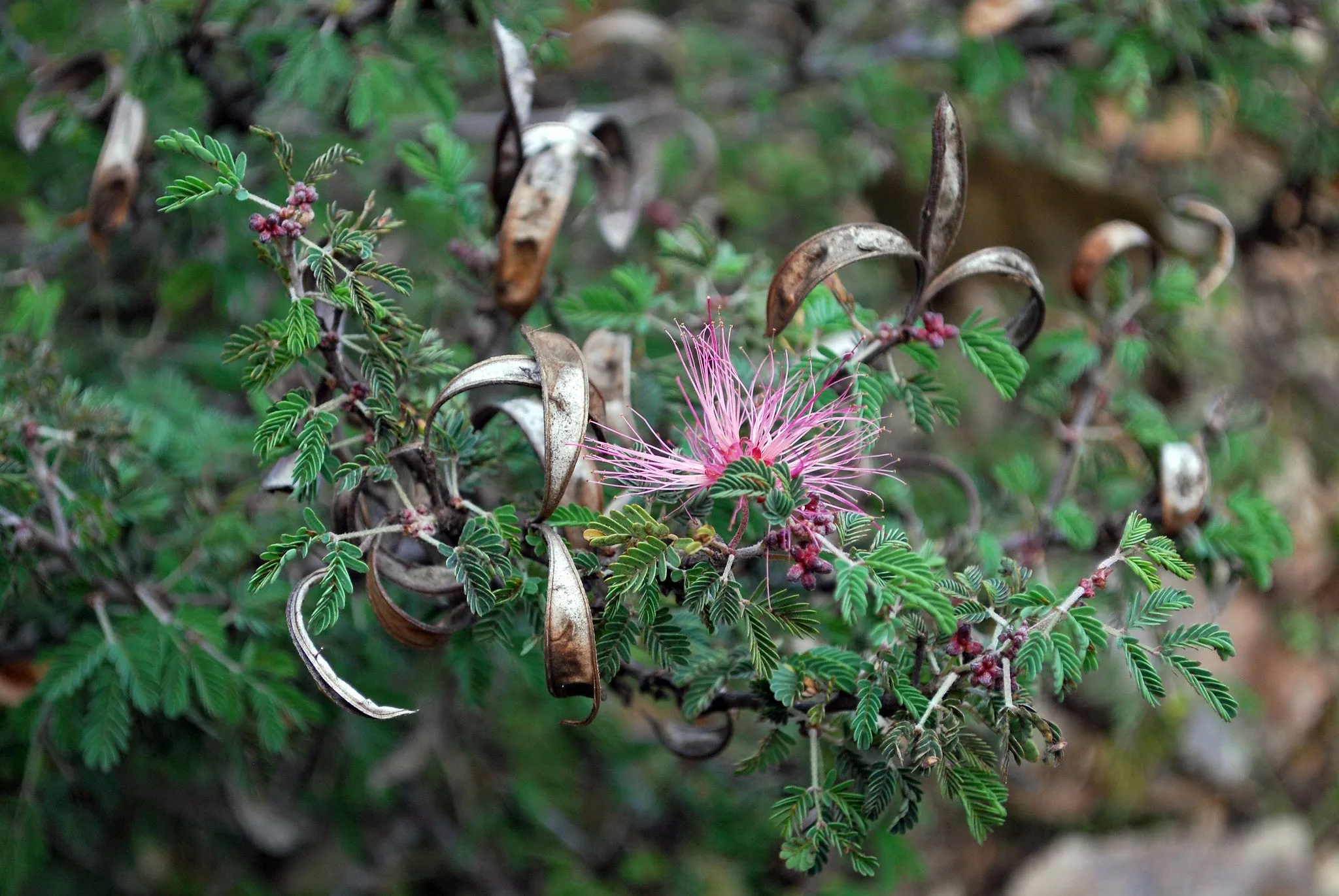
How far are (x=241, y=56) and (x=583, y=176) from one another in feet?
3.41

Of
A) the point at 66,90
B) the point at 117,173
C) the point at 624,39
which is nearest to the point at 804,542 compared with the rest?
the point at 117,173

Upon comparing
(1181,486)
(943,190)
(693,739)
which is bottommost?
(693,739)

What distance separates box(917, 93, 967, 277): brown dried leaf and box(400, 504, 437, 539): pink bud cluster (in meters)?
0.75

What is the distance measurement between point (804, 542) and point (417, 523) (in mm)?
481

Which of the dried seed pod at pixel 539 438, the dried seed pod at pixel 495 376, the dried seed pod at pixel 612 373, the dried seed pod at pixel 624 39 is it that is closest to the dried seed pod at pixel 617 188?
the dried seed pod at pixel 612 373

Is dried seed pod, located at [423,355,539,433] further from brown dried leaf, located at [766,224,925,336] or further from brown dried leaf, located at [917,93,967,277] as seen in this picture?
brown dried leaf, located at [917,93,967,277]

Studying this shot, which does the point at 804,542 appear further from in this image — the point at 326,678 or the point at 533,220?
the point at 533,220

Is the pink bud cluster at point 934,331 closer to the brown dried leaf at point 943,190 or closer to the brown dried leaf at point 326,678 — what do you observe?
the brown dried leaf at point 943,190

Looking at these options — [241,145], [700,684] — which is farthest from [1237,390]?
[241,145]

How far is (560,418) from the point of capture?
1.16 meters

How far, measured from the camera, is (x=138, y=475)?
1.89 meters

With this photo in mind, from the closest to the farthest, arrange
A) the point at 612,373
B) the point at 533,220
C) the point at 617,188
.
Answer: the point at 612,373 < the point at 533,220 < the point at 617,188

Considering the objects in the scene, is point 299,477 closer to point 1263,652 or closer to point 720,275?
point 720,275

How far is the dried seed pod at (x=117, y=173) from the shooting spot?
1.92 metres
